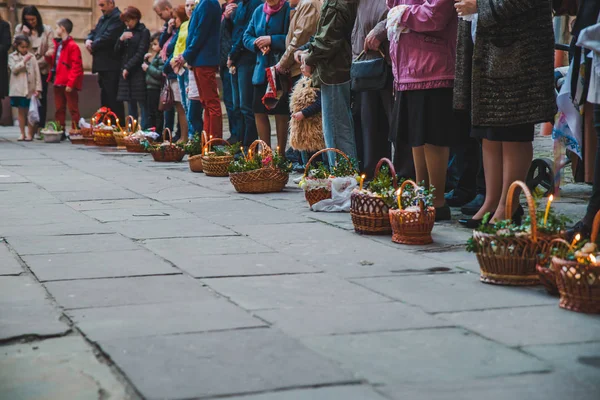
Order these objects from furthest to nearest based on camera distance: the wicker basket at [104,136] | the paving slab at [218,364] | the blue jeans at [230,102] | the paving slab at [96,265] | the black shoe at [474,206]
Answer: the wicker basket at [104,136] < the blue jeans at [230,102] < the black shoe at [474,206] < the paving slab at [96,265] < the paving slab at [218,364]

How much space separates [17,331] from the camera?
11.8ft

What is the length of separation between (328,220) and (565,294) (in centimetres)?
274

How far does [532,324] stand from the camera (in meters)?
3.72

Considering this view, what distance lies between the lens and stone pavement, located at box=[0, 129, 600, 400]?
9.84 ft

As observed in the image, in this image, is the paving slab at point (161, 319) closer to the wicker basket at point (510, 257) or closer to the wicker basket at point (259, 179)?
the wicker basket at point (510, 257)

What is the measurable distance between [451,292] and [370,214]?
158 cm

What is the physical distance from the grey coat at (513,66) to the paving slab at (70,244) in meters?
2.05

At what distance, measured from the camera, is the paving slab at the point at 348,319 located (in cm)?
363

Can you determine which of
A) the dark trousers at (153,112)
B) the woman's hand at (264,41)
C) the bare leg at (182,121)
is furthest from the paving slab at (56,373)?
the dark trousers at (153,112)

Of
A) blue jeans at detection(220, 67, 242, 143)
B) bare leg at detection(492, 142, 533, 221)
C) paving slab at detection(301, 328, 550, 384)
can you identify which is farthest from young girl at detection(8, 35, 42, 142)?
paving slab at detection(301, 328, 550, 384)

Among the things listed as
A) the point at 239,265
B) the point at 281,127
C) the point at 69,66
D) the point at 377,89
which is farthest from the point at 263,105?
the point at 69,66

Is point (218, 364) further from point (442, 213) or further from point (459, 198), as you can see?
point (459, 198)

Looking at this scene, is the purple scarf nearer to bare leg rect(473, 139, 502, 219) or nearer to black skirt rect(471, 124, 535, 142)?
bare leg rect(473, 139, 502, 219)

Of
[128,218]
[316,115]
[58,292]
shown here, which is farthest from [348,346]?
[316,115]
